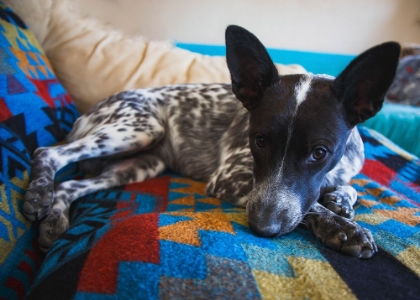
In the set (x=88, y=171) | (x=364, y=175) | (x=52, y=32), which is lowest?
(x=88, y=171)

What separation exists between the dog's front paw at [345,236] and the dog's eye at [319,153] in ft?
0.88

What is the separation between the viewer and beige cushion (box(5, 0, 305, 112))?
3006 millimetres

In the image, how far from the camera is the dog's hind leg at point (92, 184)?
5.87 feet

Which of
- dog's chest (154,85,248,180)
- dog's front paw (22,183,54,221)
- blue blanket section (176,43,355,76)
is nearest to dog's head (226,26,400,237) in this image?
dog's chest (154,85,248,180)

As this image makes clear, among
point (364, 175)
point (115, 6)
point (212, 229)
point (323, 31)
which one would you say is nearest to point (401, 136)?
point (364, 175)

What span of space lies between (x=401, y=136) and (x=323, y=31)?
1629mm

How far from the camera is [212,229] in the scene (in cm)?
139

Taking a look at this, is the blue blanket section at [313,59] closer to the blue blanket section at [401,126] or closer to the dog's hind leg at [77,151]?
the blue blanket section at [401,126]

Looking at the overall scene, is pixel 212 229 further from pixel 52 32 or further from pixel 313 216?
pixel 52 32

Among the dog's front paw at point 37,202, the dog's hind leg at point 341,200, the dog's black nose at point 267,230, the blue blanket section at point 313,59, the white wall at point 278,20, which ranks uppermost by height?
the white wall at point 278,20

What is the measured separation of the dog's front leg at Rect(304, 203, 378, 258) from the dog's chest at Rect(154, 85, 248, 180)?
1.26 meters

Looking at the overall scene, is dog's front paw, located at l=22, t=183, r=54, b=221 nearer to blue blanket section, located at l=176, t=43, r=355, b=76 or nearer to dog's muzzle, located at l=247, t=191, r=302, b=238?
dog's muzzle, located at l=247, t=191, r=302, b=238

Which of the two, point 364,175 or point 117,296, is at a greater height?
point 117,296

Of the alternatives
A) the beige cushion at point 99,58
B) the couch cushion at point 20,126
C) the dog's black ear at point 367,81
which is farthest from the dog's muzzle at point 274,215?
the beige cushion at point 99,58
